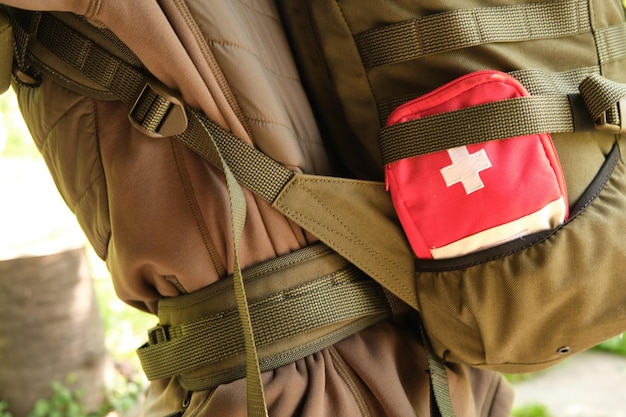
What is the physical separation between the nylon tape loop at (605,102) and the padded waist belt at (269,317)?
382 mm

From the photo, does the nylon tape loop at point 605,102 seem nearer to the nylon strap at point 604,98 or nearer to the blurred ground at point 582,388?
the nylon strap at point 604,98

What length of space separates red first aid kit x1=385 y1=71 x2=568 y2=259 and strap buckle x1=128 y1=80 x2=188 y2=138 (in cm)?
27

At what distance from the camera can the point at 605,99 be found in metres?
0.89

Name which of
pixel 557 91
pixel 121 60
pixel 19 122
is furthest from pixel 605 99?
pixel 19 122

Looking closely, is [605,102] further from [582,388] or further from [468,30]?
[582,388]

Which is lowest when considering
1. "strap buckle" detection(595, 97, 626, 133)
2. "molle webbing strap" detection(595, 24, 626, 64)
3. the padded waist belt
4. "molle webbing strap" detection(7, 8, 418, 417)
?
the padded waist belt

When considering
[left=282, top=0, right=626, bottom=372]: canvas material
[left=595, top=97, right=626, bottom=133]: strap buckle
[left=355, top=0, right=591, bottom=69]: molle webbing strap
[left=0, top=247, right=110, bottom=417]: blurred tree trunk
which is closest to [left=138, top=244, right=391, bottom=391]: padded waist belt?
[left=282, top=0, right=626, bottom=372]: canvas material

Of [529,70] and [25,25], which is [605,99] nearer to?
[529,70]

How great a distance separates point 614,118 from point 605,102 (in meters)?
0.03

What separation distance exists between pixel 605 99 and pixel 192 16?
532 millimetres

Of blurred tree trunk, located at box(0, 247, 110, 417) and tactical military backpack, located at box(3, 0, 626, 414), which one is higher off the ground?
tactical military backpack, located at box(3, 0, 626, 414)

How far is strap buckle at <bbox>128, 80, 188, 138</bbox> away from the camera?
83cm

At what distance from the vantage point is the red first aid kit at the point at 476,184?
870 mm

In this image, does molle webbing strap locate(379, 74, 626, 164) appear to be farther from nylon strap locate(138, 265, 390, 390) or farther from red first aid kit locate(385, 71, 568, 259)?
nylon strap locate(138, 265, 390, 390)
